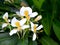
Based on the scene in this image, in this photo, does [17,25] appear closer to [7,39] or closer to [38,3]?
[7,39]

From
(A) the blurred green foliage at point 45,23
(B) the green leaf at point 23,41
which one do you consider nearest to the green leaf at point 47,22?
(A) the blurred green foliage at point 45,23

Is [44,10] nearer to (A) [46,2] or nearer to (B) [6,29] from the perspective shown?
(A) [46,2]

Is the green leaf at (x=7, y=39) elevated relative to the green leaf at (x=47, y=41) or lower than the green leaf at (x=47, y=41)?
elevated

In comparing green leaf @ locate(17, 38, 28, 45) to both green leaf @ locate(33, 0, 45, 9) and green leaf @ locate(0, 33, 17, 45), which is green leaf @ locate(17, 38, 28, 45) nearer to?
green leaf @ locate(0, 33, 17, 45)

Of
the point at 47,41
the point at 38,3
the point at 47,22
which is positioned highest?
the point at 38,3

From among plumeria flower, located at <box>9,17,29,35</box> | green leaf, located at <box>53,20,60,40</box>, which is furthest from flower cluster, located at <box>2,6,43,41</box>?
green leaf, located at <box>53,20,60,40</box>

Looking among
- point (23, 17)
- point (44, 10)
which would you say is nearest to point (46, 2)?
point (44, 10)

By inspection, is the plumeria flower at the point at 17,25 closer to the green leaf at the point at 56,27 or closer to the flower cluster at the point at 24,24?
the flower cluster at the point at 24,24

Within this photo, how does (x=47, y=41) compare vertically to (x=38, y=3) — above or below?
below

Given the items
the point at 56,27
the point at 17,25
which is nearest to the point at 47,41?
the point at 56,27
